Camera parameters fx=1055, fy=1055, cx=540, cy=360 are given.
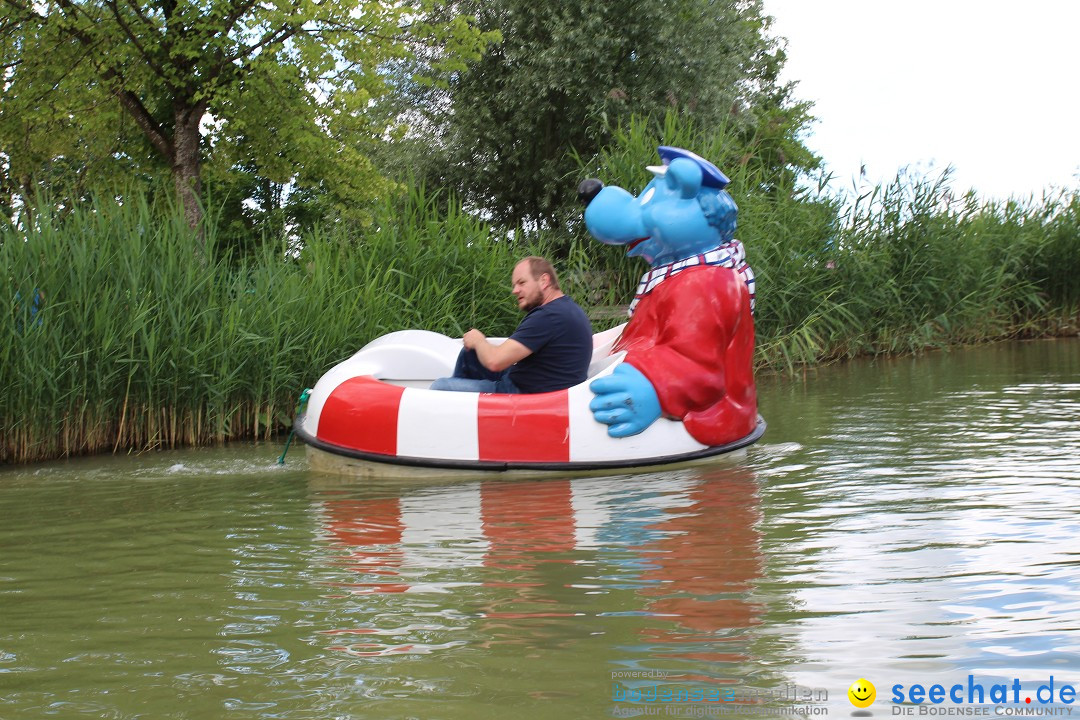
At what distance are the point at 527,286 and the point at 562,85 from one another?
13.4 metres

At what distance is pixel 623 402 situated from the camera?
5.00 metres

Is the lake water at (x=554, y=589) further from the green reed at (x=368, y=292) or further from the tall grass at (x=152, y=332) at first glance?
the green reed at (x=368, y=292)

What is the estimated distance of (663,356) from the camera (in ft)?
16.9

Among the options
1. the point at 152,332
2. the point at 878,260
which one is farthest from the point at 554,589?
the point at 878,260

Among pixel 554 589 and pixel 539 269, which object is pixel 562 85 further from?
pixel 554 589

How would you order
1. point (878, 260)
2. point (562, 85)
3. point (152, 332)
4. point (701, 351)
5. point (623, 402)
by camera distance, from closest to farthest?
point (623, 402) → point (701, 351) → point (152, 332) → point (878, 260) → point (562, 85)

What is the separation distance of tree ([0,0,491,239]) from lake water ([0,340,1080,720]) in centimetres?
815

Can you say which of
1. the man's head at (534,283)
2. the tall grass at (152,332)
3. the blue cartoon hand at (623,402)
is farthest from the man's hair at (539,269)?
the tall grass at (152,332)

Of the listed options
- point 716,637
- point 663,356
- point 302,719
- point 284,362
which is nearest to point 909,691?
point 716,637

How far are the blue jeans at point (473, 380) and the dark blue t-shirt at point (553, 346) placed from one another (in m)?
0.11

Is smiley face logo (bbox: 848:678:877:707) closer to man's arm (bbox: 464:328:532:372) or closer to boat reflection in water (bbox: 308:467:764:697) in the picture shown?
boat reflection in water (bbox: 308:467:764:697)

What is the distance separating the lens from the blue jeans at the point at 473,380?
551 centimetres

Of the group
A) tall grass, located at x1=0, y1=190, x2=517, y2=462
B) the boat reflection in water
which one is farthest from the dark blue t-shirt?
tall grass, located at x1=0, y1=190, x2=517, y2=462

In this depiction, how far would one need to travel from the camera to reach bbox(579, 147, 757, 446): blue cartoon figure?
16.7 feet
